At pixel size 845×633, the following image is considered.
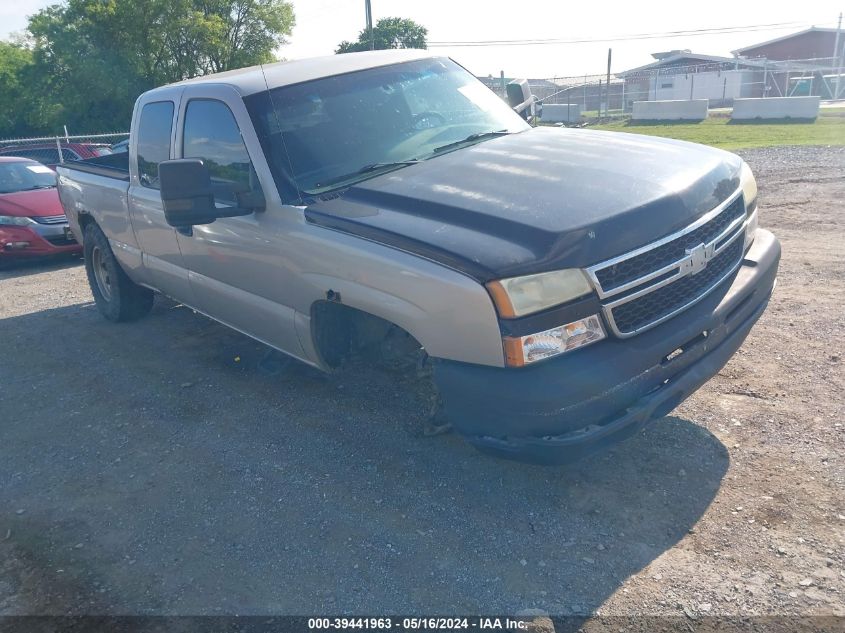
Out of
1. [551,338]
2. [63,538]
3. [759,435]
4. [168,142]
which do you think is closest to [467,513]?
[551,338]

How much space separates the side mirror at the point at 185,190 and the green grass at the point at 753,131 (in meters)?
16.0

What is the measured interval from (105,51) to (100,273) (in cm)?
3272

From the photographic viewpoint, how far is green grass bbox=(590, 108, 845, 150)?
18312 millimetres

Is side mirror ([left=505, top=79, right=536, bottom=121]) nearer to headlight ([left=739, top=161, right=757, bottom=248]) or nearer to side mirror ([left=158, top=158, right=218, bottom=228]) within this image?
headlight ([left=739, top=161, right=757, bottom=248])

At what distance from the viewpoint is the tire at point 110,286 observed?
6.88 metres

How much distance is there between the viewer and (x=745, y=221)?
401cm

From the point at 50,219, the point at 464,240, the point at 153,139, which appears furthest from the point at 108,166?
the point at 464,240

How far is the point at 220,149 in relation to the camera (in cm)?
467

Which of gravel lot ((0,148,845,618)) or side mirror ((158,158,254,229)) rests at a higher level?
side mirror ((158,158,254,229))

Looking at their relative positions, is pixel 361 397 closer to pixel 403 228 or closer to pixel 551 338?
pixel 403 228

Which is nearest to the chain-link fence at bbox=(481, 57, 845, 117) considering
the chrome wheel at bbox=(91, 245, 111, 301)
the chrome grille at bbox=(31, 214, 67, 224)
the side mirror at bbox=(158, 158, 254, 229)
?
the chrome grille at bbox=(31, 214, 67, 224)

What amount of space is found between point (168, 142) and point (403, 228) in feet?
9.01

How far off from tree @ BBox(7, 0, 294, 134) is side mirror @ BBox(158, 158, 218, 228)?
34.2 m

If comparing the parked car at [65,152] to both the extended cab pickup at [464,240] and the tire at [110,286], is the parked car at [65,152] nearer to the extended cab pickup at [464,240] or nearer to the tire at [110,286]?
the tire at [110,286]
